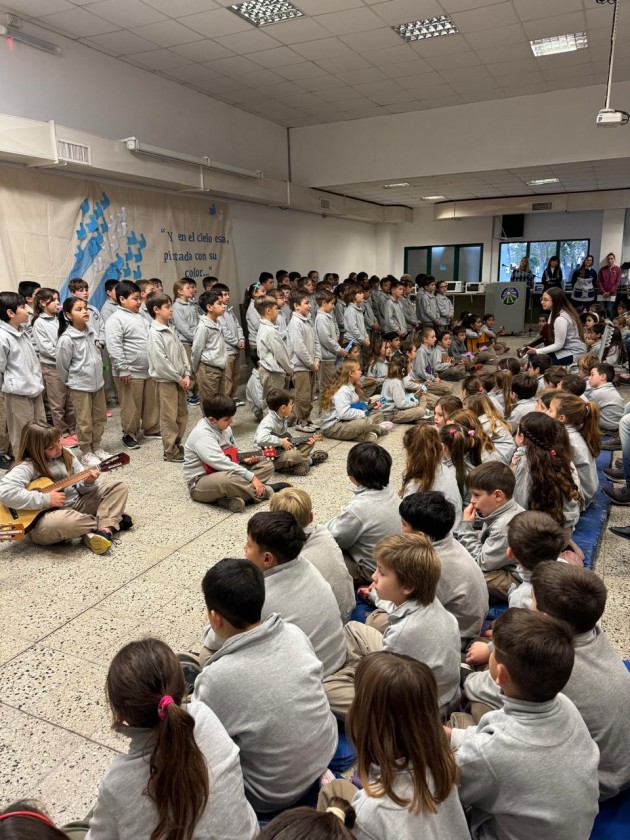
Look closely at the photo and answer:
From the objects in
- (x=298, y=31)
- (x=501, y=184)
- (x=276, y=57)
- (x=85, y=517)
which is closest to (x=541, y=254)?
(x=501, y=184)

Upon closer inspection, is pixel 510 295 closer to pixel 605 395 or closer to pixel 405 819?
pixel 605 395

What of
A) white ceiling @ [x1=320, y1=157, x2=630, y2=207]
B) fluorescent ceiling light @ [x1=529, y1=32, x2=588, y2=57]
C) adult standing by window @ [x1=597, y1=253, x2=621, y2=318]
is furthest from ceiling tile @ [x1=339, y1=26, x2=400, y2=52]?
adult standing by window @ [x1=597, y1=253, x2=621, y2=318]

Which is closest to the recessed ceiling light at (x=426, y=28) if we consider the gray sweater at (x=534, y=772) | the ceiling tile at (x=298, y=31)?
the ceiling tile at (x=298, y=31)

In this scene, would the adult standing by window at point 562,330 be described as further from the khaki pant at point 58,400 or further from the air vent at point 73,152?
the air vent at point 73,152

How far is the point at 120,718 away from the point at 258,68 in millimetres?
7108

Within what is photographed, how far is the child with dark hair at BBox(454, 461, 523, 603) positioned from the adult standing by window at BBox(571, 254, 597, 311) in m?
11.3

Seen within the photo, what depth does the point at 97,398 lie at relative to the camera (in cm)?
511

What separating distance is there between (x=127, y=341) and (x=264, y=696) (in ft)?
14.7

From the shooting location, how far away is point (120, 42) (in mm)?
5828

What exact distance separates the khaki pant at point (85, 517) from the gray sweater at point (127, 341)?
6.46ft

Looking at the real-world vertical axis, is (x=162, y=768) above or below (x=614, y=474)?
above

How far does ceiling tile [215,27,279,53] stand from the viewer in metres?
5.71

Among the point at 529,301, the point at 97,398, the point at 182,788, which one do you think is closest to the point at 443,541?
the point at 182,788

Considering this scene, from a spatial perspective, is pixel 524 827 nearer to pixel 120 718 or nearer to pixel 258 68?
pixel 120 718
